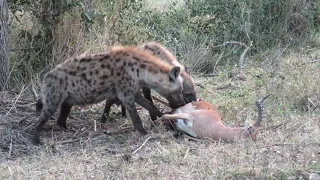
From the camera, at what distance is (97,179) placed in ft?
16.3

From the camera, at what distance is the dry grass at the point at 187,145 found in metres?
5.09

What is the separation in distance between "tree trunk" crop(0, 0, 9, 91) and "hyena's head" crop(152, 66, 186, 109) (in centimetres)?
193

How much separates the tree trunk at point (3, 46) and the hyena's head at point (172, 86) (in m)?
1.93

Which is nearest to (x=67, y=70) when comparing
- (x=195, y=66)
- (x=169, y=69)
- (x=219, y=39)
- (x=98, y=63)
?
(x=98, y=63)

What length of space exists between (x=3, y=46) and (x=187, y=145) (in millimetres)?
2674

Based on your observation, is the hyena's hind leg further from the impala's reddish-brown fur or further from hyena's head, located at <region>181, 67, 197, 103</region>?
hyena's head, located at <region>181, 67, 197, 103</region>

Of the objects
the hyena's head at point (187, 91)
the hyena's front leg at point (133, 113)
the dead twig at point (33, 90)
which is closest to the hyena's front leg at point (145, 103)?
the hyena's front leg at point (133, 113)

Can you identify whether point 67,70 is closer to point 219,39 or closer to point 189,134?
point 189,134

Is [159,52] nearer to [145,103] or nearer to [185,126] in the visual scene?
[145,103]

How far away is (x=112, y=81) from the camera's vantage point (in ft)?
21.4

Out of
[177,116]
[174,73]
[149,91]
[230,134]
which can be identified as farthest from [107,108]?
[230,134]

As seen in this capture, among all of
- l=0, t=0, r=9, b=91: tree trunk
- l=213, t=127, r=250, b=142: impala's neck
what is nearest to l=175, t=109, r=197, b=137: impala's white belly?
l=213, t=127, r=250, b=142: impala's neck

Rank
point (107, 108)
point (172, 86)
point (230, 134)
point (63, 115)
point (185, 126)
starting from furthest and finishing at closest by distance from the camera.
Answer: point (107, 108) < point (63, 115) < point (172, 86) < point (185, 126) < point (230, 134)

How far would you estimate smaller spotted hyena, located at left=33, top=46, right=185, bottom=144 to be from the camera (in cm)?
646
